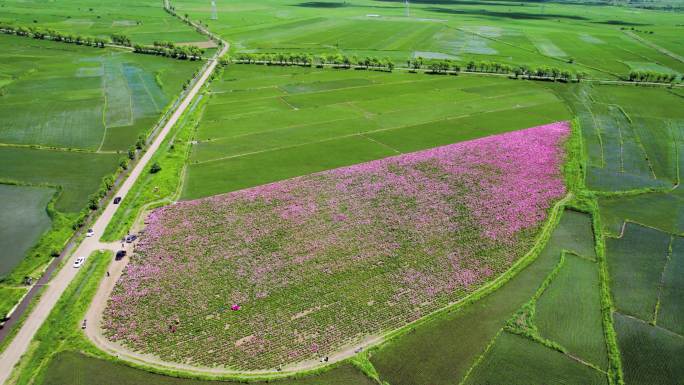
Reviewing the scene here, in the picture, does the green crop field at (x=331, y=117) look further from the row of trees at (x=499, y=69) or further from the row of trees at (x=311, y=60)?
the row of trees at (x=499, y=69)

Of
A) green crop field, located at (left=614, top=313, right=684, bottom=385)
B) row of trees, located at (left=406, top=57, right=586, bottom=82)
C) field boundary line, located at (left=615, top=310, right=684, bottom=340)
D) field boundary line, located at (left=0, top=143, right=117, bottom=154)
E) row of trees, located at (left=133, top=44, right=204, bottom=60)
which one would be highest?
row of trees, located at (left=406, top=57, right=586, bottom=82)

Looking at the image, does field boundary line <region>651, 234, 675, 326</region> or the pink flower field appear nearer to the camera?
the pink flower field

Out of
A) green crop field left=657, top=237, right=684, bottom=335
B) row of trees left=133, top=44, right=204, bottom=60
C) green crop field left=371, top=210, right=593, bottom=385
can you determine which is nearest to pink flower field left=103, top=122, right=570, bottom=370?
green crop field left=371, top=210, right=593, bottom=385

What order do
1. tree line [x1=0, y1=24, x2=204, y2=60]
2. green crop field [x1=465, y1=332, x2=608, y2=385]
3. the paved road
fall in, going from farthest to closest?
tree line [x1=0, y1=24, x2=204, y2=60], the paved road, green crop field [x1=465, y1=332, x2=608, y2=385]

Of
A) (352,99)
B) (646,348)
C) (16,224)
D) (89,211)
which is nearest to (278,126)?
(352,99)

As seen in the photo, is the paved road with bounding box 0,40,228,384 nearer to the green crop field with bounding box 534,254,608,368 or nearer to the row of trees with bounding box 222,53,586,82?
the green crop field with bounding box 534,254,608,368

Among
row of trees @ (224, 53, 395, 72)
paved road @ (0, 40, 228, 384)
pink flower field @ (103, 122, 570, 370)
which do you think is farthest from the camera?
row of trees @ (224, 53, 395, 72)

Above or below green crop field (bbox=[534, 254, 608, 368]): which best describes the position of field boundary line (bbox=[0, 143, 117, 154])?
above

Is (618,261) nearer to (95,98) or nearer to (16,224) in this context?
(16,224)
